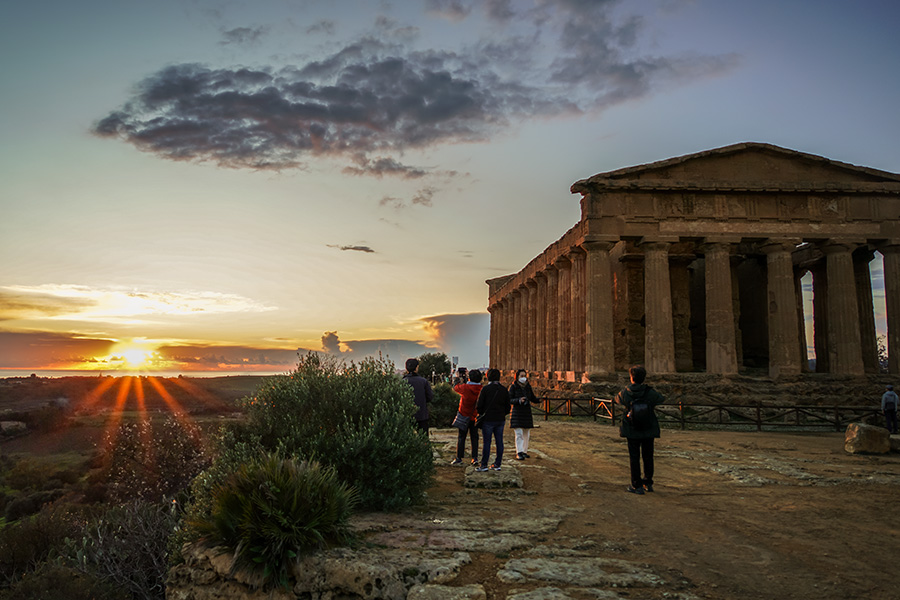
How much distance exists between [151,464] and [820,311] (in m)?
34.8

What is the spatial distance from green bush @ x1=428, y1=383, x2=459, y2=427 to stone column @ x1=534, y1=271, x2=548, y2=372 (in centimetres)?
1364

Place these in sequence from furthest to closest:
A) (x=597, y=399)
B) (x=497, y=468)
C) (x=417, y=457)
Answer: (x=597, y=399) → (x=497, y=468) → (x=417, y=457)

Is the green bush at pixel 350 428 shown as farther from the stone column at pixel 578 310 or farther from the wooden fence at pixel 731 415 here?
the stone column at pixel 578 310

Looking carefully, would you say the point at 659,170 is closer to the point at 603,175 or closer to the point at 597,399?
the point at 603,175

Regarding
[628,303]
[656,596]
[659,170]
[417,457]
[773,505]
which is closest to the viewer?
[656,596]

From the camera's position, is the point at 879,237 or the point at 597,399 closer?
A: the point at 597,399

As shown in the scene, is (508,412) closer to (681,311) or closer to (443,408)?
(443,408)

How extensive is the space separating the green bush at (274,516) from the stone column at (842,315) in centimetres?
2797

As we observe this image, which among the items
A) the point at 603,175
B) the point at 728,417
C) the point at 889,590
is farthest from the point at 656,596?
the point at 603,175

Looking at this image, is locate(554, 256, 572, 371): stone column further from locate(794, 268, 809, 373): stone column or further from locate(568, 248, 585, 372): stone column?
locate(794, 268, 809, 373): stone column

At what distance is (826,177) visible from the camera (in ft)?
88.0

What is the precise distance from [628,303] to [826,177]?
11.3 meters

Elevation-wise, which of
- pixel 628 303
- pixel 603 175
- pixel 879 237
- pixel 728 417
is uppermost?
pixel 603 175

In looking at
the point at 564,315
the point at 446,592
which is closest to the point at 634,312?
the point at 564,315
